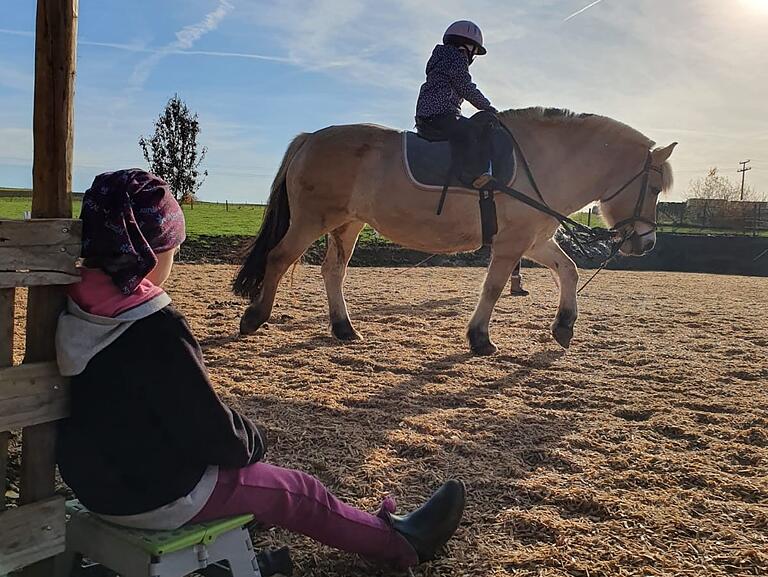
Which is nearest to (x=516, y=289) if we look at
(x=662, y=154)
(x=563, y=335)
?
(x=563, y=335)

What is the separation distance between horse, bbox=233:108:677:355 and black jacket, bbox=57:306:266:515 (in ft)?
14.1

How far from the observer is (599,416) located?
4285 mm

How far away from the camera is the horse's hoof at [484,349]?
5938mm

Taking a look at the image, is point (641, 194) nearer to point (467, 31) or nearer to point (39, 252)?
point (467, 31)

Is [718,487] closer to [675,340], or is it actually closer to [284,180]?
[675,340]

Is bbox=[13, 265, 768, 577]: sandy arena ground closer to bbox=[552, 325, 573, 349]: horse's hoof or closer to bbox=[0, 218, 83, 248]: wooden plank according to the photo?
bbox=[552, 325, 573, 349]: horse's hoof

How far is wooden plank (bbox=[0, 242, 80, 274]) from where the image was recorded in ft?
5.99

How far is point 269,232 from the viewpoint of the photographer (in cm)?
654

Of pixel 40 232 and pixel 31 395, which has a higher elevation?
pixel 40 232

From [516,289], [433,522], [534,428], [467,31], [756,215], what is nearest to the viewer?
[433,522]

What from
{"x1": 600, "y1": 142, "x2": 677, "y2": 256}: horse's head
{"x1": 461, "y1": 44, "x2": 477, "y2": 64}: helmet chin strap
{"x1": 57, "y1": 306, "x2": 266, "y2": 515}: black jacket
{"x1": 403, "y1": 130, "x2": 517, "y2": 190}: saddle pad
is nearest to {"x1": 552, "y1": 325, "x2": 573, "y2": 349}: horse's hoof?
{"x1": 600, "y1": 142, "x2": 677, "y2": 256}: horse's head

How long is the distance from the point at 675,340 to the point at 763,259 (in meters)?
17.2

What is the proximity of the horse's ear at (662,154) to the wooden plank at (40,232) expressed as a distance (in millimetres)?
5464

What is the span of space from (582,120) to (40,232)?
5357mm
